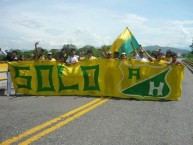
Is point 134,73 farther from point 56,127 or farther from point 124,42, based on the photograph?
point 56,127

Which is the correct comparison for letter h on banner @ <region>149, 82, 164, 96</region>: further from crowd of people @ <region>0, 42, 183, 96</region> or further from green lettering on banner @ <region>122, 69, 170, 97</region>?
crowd of people @ <region>0, 42, 183, 96</region>

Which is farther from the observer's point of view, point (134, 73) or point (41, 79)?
point (41, 79)

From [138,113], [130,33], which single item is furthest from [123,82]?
[130,33]

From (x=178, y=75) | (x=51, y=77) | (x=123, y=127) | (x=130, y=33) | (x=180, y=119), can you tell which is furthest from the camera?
(x=130, y=33)

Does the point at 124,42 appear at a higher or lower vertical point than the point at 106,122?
higher

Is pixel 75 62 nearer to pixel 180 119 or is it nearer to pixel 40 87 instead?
pixel 40 87

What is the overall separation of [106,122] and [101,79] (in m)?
4.83

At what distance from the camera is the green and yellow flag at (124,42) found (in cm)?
1577

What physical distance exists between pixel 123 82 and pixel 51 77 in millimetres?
2506

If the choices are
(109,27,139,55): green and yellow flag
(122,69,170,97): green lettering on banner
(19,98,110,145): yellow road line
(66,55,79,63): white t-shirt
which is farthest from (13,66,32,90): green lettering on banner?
(109,27,139,55): green and yellow flag

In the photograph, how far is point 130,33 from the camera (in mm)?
16078

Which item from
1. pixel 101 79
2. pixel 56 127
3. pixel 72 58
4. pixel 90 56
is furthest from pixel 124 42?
pixel 56 127

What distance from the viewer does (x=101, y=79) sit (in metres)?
12.1

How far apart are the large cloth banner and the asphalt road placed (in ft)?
2.78
